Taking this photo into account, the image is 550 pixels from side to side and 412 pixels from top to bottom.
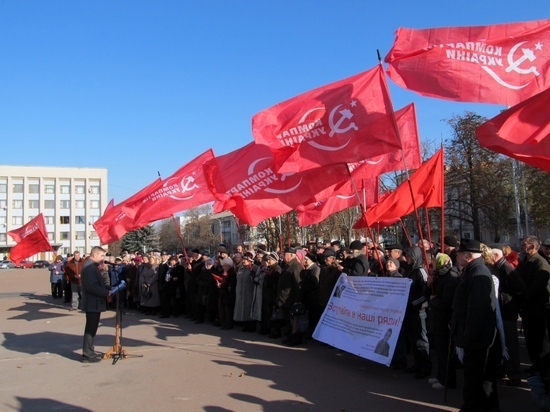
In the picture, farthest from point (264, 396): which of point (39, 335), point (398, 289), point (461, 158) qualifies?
point (461, 158)

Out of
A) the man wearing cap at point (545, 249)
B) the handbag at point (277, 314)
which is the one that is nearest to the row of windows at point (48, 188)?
the handbag at point (277, 314)

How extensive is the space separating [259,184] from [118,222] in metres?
5.52

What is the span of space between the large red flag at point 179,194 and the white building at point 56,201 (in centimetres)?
8681

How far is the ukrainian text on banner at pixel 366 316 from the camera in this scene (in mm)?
7198

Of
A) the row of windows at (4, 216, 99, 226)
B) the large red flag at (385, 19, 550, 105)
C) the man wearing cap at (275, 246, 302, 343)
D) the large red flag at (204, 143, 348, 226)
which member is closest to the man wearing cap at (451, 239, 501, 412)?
the large red flag at (385, 19, 550, 105)

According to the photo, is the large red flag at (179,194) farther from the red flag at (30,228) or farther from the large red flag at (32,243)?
the red flag at (30,228)

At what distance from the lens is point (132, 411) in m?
6.16

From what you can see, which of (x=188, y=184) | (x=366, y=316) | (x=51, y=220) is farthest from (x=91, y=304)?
(x=51, y=220)

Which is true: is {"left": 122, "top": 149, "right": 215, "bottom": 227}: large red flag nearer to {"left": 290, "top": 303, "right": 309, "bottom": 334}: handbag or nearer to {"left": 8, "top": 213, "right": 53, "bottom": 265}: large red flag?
{"left": 290, "top": 303, "right": 309, "bottom": 334}: handbag

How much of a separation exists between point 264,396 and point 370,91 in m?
4.54

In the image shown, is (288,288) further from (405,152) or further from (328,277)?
(405,152)

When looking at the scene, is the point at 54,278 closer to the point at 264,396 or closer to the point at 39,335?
the point at 39,335

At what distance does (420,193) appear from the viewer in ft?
32.2

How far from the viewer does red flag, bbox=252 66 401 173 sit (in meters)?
7.62
